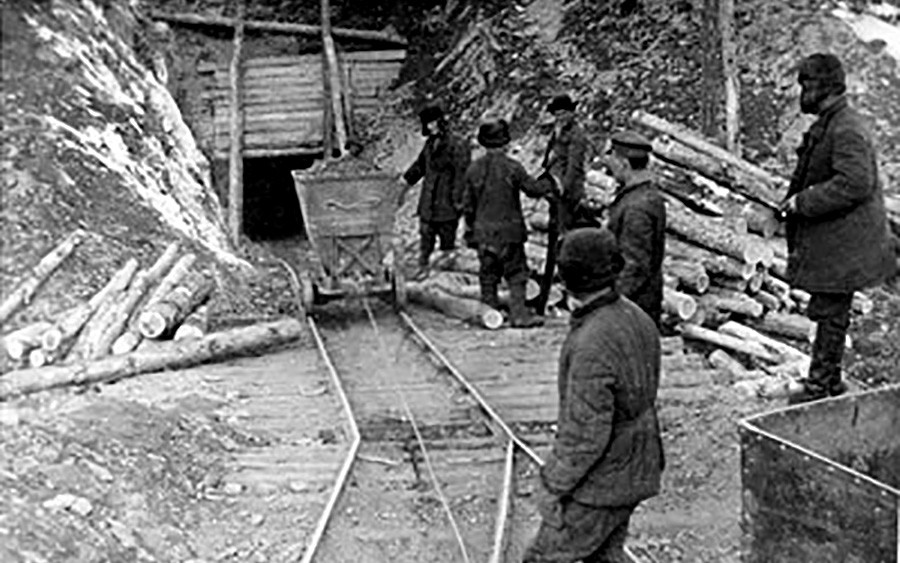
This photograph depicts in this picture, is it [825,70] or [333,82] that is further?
[333,82]

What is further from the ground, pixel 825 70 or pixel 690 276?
pixel 825 70

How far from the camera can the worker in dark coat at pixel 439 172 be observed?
1453 centimetres

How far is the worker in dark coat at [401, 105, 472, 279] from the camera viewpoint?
14.5 m

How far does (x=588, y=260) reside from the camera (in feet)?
18.4

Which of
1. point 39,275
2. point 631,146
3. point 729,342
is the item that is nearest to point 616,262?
point 631,146

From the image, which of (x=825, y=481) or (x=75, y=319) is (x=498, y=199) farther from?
(x=825, y=481)

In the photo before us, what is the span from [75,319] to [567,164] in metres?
4.71

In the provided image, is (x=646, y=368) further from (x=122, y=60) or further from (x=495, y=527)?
(x=122, y=60)

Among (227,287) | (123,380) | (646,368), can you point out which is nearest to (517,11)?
(227,287)

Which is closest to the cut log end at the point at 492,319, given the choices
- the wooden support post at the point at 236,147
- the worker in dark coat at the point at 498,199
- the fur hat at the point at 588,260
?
the worker in dark coat at the point at 498,199

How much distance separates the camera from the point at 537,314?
13469 mm

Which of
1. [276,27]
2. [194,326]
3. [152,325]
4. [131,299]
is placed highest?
[276,27]

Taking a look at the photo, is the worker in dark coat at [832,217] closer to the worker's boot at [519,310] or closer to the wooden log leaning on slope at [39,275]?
the worker's boot at [519,310]

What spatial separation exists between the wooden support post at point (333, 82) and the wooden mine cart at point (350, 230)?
23.4 ft
